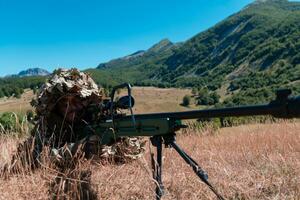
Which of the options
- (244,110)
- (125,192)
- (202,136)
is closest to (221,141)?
(202,136)

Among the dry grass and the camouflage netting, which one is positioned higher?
the camouflage netting

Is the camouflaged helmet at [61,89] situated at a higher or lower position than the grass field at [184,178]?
higher

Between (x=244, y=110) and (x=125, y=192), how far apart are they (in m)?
2.18

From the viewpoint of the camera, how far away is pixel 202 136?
9531 millimetres

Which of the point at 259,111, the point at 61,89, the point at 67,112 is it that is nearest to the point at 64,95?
the point at 61,89

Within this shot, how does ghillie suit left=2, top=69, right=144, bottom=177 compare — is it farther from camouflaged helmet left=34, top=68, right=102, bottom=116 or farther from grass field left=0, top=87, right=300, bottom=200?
grass field left=0, top=87, right=300, bottom=200

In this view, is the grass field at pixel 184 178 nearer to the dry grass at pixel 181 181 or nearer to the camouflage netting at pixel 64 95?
the dry grass at pixel 181 181

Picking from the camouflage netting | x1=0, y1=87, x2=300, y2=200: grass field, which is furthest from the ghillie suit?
x1=0, y1=87, x2=300, y2=200: grass field

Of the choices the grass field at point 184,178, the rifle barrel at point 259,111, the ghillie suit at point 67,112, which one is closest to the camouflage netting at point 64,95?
the ghillie suit at point 67,112

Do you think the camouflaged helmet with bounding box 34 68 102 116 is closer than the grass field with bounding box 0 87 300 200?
No

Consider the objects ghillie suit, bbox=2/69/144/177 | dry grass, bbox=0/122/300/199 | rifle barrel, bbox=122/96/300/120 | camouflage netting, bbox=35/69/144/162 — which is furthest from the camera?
camouflage netting, bbox=35/69/144/162

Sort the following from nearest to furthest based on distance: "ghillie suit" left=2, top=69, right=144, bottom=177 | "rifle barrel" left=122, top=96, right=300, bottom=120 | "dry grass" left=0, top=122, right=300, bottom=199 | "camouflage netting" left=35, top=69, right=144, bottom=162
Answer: "rifle barrel" left=122, top=96, right=300, bottom=120 → "dry grass" left=0, top=122, right=300, bottom=199 → "ghillie suit" left=2, top=69, right=144, bottom=177 → "camouflage netting" left=35, top=69, right=144, bottom=162

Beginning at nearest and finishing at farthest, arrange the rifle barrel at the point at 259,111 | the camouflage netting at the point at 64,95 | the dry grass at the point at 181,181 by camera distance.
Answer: the rifle barrel at the point at 259,111 < the dry grass at the point at 181,181 < the camouflage netting at the point at 64,95

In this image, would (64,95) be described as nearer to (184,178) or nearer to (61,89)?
(61,89)
